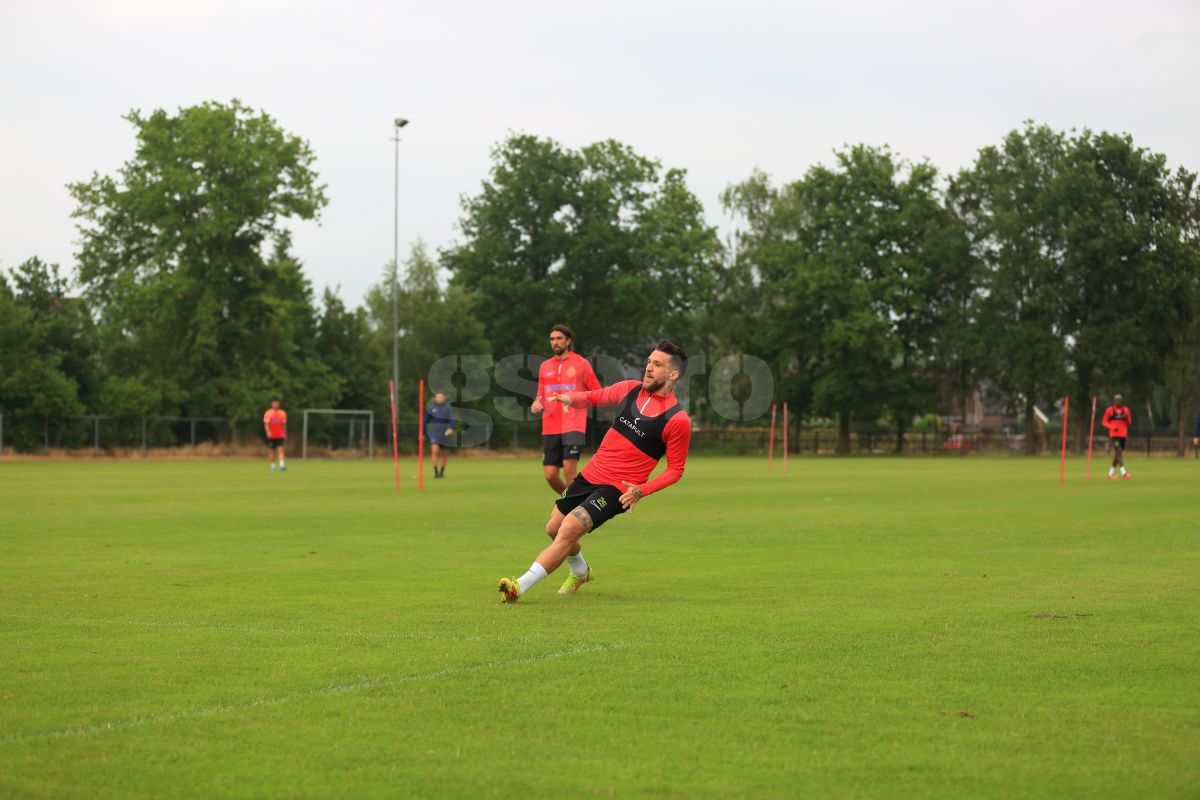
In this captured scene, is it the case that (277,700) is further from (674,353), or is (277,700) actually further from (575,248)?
(575,248)

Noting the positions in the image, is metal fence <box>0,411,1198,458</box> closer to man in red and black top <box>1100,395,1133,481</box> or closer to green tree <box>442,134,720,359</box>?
green tree <box>442,134,720,359</box>

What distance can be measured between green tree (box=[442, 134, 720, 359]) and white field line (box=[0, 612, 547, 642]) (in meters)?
66.8

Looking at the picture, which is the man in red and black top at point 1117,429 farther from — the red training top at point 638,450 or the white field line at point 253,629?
the white field line at point 253,629

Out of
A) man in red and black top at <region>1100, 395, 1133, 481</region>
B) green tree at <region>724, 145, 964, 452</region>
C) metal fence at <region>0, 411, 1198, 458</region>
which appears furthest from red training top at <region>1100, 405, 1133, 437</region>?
green tree at <region>724, 145, 964, 452</region>

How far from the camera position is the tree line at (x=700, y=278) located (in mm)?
64438

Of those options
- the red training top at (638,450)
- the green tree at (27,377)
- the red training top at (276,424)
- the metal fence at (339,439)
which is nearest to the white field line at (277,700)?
the red training top at (638,450)

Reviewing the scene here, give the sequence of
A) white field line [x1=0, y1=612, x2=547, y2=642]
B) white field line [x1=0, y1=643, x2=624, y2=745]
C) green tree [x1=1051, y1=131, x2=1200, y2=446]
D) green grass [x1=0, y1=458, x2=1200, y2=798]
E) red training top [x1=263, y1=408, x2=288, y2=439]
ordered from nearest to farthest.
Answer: green grass [x1=0, y1=458, x2=1200, y2=798] → white field line [x1=0, y1=643, x2=624, y2=745] → white field line [x1=0, y1=612, x2=547, y2=642] → red training top [x1=263, y1=408, x2=288, y2=439] → green tree [x1=1051, y1=131, x2=1200, y2=446]

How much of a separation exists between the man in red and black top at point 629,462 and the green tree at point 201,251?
53.6 m

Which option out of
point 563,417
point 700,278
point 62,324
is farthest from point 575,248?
point 563,417

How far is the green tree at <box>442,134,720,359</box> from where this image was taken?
76812 millimetres

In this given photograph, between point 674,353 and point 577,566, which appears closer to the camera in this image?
point 674,353

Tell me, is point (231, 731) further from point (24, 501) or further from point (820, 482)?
point (820, 482)

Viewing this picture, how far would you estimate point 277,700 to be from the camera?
6703 mm

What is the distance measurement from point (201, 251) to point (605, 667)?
60.8 metres
